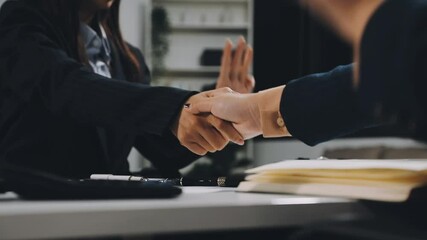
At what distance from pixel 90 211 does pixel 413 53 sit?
0.23 metres

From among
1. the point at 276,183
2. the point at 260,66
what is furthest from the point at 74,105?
the point at 260,66

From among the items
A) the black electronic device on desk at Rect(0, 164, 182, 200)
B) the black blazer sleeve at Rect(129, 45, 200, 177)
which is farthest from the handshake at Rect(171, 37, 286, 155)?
the black blazer sleeve at Rect(129, 45, 200, 177)

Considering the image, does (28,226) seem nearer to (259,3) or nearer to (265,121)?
(265,121)

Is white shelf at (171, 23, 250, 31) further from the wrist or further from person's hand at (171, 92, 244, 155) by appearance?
the wrist

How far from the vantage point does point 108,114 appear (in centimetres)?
106

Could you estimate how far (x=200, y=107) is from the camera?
92cm

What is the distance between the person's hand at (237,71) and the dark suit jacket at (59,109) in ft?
0.60

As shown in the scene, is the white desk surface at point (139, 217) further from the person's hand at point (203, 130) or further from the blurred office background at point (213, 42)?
the blurred office background at point (213, 42)

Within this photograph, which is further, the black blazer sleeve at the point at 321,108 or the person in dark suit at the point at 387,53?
the black blazer sleeve at the point at 321,108

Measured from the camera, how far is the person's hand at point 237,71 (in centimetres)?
142

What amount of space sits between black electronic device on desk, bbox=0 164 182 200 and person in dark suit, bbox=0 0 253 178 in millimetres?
411

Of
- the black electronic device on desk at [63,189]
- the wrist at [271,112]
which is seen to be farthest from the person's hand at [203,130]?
the black electronic device on desk at [63,189]

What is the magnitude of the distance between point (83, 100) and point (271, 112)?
0.42 meters

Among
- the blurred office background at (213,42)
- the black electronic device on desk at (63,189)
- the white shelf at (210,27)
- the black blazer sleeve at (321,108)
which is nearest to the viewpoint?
the black electronic device on desk at (63,189)
